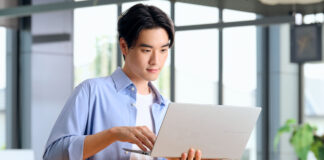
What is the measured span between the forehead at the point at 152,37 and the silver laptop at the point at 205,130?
269mm

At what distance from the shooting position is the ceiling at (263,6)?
2.87 m

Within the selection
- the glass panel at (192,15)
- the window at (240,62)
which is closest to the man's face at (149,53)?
the glass panel at (192,15)

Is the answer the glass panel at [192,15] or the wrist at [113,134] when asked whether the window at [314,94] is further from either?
the wrist at [113,134]

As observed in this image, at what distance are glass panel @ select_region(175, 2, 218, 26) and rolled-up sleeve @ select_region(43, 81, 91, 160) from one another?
6.10 m

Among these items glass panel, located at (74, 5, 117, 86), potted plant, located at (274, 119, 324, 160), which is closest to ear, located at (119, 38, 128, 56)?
potted plant, located at (274, 119, 324, 160)

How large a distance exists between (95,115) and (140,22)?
12.1 inches

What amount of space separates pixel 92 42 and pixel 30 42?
1288 millimetres

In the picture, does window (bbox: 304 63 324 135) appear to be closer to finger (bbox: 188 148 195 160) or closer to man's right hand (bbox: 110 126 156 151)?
finger (bbox: 188 148 195 160)

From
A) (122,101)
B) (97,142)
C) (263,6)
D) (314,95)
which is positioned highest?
(263,6)

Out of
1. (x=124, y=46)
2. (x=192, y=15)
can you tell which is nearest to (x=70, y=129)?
(x=124, y=46)

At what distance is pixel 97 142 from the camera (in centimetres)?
167

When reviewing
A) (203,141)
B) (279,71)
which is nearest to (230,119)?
(203,141)

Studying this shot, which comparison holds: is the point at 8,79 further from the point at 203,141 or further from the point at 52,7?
the point at 203,141

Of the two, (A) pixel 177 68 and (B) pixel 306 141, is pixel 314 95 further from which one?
(A) pixel 177 68
